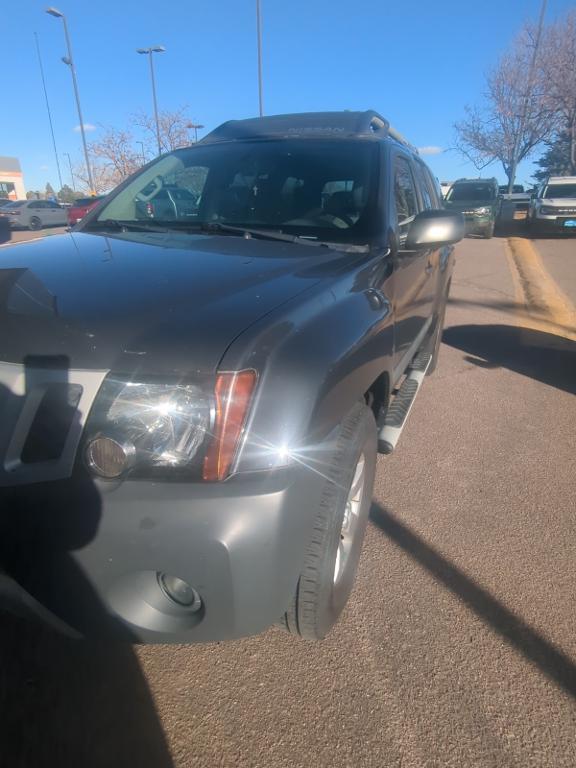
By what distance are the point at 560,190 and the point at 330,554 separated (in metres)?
20.2

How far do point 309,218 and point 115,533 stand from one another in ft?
6.27

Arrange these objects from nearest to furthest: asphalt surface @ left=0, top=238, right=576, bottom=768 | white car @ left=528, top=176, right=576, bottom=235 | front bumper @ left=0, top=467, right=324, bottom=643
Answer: front bumper @ left=0, top=467, right=324, bottom=643, asphalt surface @ left=0, top=238, right=576, bottom=768, white car @ left=528, top=176, right=576, bottom=235

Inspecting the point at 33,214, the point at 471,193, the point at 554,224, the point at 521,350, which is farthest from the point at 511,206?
the point at 33,214

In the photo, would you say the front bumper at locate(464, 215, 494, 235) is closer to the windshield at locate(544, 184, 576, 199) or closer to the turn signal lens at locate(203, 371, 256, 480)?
the windshield at locate(544, 184, 576, 199)

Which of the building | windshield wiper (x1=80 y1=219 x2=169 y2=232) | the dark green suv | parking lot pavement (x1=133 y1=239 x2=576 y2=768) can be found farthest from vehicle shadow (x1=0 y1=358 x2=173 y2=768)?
the building

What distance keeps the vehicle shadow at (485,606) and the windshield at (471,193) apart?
17.9m

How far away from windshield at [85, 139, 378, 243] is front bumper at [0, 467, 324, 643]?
157cm

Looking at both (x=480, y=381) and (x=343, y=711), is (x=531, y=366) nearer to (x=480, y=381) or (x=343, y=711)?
(x=480, y=381)

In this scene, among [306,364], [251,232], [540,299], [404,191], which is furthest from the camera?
[540,299]

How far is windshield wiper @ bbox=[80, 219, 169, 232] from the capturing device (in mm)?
2691

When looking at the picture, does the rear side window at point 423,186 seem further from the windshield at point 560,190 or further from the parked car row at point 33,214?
the parked car row at point 33,214

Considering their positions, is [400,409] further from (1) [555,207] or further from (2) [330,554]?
(1) [555,207]

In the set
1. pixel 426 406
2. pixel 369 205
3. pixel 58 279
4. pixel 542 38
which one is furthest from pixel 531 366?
pixel 542 38

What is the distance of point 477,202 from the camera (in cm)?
1783
